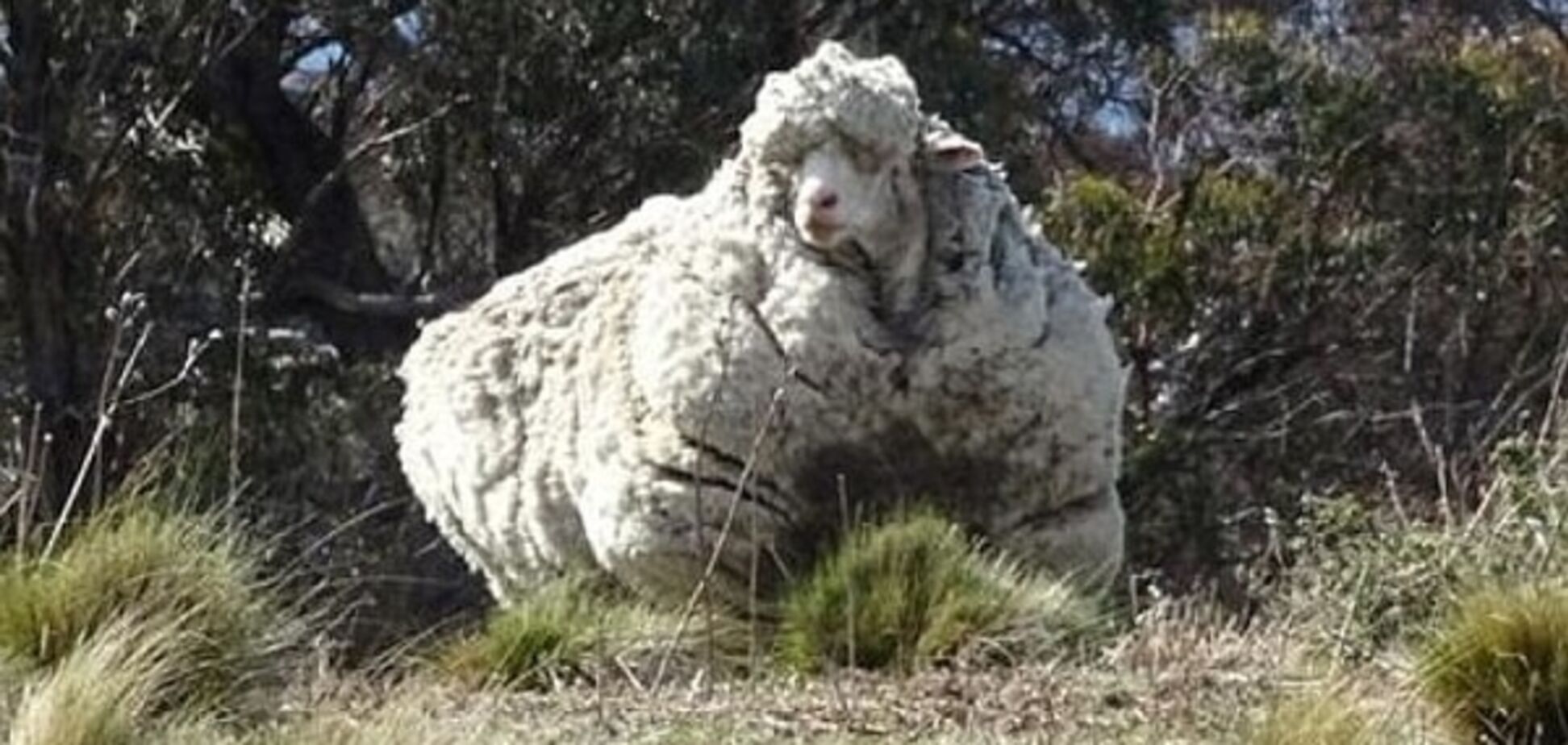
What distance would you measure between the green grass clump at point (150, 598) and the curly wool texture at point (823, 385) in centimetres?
159

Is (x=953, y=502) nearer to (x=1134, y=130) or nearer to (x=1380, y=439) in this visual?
(x=1380, y=439)

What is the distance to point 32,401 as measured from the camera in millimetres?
17328

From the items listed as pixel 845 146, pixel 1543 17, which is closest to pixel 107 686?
pixel 845 146

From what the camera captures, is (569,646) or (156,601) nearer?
(156,601)

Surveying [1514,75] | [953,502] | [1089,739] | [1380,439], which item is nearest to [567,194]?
[1380,439]

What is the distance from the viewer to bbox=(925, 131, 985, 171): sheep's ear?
29.5 ft

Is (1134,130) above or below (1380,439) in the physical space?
above

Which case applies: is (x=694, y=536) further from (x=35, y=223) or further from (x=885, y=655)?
(x=35, y=223)

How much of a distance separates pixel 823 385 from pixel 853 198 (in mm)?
497

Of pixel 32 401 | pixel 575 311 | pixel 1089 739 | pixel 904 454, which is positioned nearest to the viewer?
pixel 1089 739

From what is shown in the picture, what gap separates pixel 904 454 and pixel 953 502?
0.58ft

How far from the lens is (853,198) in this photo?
876 centimetres

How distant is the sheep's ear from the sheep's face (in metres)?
0.10

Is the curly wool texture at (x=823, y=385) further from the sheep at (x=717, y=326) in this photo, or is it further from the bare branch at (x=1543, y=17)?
the bare branch at (x=1543, y=17)
